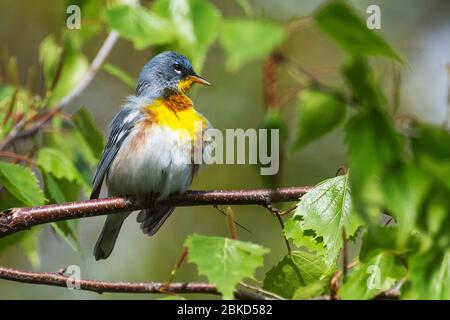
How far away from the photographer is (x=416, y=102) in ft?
32.2

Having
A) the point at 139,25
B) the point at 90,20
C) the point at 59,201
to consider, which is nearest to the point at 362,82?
the point at 139,25

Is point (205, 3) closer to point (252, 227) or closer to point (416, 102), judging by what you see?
point (252, 227)

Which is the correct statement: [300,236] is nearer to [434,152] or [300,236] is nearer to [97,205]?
[97,205]

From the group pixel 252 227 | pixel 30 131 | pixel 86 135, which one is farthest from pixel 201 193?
pixel 252 227

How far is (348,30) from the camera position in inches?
59.7

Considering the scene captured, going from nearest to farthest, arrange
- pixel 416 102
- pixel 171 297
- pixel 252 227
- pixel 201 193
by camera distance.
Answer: pixel 171 297, pixel 201 193, pixel 252 227, pixel 416 102

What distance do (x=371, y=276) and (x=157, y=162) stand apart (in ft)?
7.13

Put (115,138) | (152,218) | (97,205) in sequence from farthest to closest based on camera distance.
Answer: (152,218) < (115,138) < (97,205)

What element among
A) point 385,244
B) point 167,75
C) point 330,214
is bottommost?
point 385,244

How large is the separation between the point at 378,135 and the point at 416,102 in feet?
28.1

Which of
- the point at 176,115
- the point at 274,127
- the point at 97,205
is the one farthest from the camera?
the point at 176,115

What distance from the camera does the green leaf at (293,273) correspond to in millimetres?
2801

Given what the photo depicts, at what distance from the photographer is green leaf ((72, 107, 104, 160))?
3.96 meters

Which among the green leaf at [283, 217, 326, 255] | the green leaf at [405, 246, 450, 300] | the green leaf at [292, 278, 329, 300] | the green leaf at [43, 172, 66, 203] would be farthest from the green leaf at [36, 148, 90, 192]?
the green leaf at [405, 246, 450, 300]
